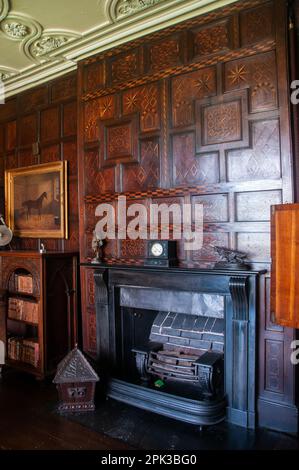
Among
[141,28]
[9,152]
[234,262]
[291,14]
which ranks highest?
[141,28]

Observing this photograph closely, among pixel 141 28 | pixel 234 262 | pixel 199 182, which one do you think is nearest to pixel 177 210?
pixel 199 182

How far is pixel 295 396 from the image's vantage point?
7.54 feet

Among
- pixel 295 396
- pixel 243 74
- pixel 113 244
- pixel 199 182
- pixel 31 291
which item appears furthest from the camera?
pixel 31 291

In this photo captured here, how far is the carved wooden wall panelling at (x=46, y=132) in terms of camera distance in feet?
11.8

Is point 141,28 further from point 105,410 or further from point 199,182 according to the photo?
point 105,410

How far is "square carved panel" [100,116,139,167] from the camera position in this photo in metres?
2.95

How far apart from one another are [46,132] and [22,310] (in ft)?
6.35

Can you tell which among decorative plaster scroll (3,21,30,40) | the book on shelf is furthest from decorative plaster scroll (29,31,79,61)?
the book on shelf

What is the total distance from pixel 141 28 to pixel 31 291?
257cm

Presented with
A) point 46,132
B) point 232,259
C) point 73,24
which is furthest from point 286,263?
point 46,132

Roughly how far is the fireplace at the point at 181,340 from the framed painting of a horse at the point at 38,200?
3.30 ft

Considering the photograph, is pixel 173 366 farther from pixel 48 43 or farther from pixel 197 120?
pixel 48 43

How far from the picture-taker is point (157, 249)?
A: 2744mm
